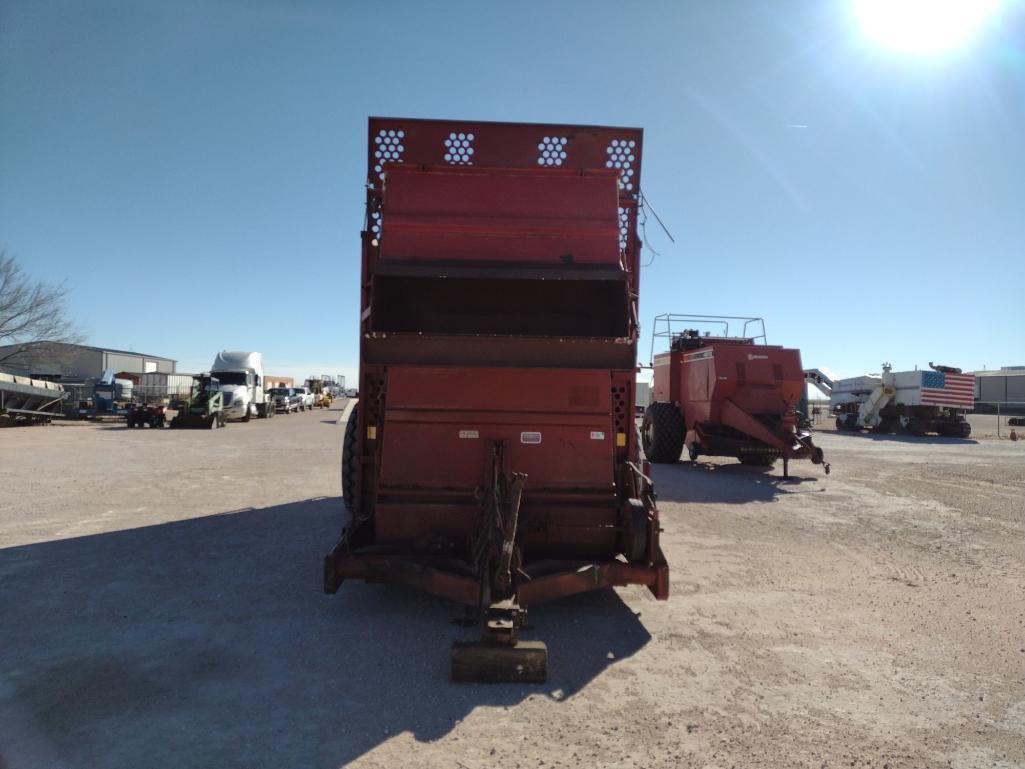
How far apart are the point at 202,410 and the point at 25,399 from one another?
7912 millimetres

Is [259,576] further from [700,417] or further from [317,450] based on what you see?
[317,450]

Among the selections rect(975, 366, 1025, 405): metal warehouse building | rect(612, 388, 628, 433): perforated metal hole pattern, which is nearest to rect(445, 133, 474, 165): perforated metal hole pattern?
rect(612, 388, 628, 433): perforated metal hole pattern

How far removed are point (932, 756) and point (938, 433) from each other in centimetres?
2727

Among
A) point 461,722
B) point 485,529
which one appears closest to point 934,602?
point 485,529

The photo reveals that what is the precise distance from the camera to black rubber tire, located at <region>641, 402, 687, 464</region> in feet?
47.3

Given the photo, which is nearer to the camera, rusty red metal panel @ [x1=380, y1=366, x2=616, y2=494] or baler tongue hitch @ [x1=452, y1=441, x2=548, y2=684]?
baler tongue hitch @ [x1=452, y1=441, x2=548, y2=684]

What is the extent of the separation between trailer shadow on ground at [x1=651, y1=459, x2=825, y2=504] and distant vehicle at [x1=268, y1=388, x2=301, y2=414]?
1403 inches

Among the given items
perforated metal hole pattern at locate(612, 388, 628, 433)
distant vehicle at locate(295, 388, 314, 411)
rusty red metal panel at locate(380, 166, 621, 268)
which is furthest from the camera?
distant vehicle at locate(295, 388, 314, 411)

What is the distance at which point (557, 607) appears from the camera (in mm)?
4938

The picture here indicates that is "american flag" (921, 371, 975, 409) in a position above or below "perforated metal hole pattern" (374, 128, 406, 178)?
below

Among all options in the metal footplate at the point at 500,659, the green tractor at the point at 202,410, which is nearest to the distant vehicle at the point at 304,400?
the green tractor at the point at 202,410

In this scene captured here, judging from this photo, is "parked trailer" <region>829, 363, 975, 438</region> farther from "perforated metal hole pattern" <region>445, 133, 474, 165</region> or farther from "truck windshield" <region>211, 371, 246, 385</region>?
"truck windshield" <region>211, 371, 246, 385</region>

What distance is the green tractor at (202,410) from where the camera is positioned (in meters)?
25.4

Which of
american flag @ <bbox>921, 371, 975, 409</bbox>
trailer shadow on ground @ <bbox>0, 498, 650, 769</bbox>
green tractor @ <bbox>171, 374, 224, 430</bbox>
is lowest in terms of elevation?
trailer shadow on ground @ <bbox>0, 498, 650, 769</bbox>
